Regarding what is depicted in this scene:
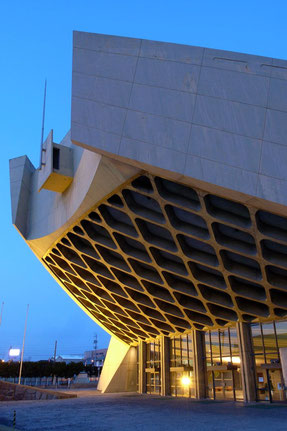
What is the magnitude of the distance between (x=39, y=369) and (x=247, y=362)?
47.1 m

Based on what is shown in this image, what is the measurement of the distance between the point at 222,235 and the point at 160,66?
7709 mm

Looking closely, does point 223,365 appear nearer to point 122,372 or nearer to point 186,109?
point 122,372

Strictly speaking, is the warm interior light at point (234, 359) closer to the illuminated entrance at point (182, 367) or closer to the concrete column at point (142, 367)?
the illuminated entrance at point (182, 367)

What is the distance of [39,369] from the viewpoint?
5828cm

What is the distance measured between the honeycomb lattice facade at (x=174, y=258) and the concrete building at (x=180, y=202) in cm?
7

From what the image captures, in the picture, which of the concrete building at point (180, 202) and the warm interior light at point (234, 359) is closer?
the concrete building at point (180, 202)

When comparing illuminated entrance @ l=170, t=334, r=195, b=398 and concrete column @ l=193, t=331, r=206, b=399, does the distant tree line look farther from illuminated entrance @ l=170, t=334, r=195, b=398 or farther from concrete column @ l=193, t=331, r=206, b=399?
concrete column @ l=193, t=331, r=206, b=399

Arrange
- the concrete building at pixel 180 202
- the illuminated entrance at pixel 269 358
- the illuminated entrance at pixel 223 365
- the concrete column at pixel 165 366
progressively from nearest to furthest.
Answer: the concrete building at pixel 180 202, the illuminated entrance at pixel 269 358, the illuminated entrance at pixel 223 365, the concrete column at pixel 165 366

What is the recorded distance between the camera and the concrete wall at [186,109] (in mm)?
11422

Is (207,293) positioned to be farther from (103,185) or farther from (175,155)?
(175,155)

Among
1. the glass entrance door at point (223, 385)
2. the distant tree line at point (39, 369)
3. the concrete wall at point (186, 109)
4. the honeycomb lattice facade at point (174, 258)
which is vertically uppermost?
the concrete wall at point (186, 109)

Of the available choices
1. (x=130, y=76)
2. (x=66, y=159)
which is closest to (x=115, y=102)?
(x=130, y=76)

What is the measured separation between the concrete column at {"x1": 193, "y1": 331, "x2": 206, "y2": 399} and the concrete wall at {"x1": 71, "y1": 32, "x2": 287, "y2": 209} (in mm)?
16997

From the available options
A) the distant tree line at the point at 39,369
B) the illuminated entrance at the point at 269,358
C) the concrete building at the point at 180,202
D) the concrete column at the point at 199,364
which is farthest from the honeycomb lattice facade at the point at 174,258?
the distant tree line at the point at 39,369
